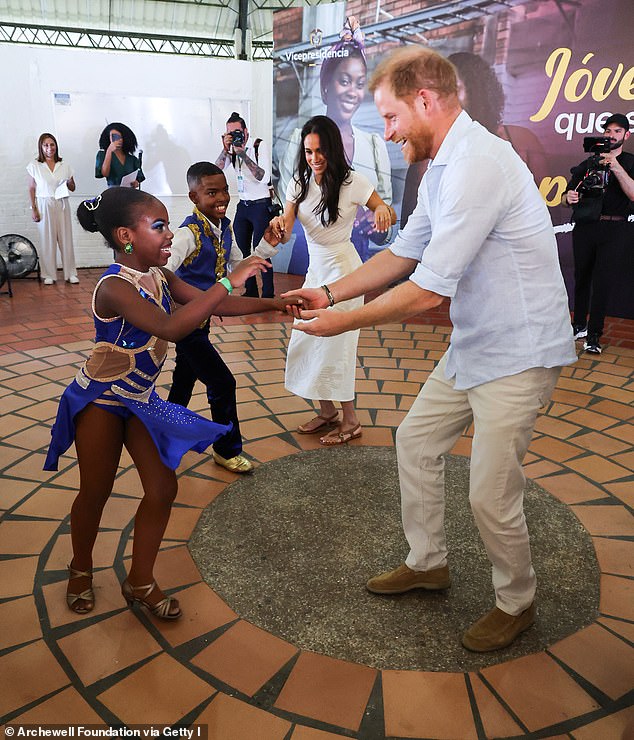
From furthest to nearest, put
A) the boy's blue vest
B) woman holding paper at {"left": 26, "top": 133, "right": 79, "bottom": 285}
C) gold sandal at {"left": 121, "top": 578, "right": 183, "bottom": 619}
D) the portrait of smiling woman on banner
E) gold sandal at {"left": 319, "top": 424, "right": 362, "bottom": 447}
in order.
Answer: woman holding paper at {"left": 26, "top": 133, "right": 79, "bottom": 285}, the portrait of smiling woman on banner, gold sandal at {"left": 319, "top": 424, "right": 362, "bottom": 447}, the boy's blue vest, gold sandal at {"left": 121, "top": 578, "right": 183, "bottom": 619}

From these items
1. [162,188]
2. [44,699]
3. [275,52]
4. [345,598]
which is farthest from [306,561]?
[162,188]

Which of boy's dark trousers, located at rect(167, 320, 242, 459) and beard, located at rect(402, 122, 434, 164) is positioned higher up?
beard, located at rect(402, 122, 434, 164)

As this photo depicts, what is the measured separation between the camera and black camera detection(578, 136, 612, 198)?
4969mm

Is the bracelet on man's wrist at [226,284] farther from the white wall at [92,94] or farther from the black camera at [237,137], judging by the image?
the white wall at [92,94]

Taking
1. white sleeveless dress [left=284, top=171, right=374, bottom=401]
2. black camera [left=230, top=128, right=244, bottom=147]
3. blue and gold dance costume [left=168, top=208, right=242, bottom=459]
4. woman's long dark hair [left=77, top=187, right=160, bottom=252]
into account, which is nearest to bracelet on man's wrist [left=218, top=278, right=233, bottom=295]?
woman's long dark hair [left=77, top=187, right=160, bottom=252]

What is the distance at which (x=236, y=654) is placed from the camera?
190 centimetres

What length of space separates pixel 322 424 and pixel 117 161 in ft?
18.5

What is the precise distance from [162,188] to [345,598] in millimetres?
8435

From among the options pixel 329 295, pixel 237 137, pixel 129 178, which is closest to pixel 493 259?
pixel 329 295

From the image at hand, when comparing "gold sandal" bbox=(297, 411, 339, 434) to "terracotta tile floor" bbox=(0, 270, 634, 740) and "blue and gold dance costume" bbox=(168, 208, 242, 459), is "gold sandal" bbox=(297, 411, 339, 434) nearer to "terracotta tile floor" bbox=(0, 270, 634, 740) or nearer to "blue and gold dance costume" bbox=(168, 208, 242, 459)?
"terracotta tile floor" bbox=(0, 270, 634, 740)

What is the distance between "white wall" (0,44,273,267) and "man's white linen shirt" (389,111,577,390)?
797cm

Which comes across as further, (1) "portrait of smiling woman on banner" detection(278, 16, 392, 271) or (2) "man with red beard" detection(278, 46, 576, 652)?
(1) "portrait of smiling woman on banner" detection(278, 16, 392, 271)

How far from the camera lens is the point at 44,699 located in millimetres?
1712

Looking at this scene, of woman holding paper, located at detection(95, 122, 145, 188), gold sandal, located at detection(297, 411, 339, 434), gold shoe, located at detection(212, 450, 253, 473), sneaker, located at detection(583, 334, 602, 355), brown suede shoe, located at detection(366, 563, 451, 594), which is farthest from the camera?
woman holding paper, located at detection(95, 122, 145, 188)
